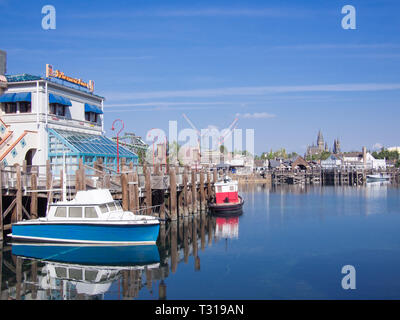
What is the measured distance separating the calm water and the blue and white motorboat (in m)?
0.97

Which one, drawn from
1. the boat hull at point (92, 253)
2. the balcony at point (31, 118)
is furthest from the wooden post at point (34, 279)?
the balcony at point (31, 118)

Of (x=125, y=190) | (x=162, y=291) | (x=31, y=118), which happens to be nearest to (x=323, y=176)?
(x=31, y=118)

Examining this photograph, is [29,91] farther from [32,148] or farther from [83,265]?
[83,265]

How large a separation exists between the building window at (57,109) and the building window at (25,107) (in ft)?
7.30

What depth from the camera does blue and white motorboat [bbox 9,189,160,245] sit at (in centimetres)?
2648

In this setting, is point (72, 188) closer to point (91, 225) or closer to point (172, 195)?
point (91, 225)

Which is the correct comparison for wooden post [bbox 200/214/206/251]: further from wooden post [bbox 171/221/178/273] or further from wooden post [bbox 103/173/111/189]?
wooden post [bbox 103/173/111/189]

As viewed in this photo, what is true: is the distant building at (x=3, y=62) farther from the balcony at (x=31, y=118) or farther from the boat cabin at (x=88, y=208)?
the boat cabin at (x=88, y=208)

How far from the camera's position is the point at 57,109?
45781 mm

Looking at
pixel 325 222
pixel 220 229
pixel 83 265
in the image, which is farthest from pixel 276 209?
pixel 83 265

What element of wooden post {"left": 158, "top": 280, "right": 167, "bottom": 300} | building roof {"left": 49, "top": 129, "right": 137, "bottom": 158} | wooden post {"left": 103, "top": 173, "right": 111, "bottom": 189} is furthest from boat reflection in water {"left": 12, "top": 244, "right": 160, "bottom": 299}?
building roof {"left": 49, "top": 129, "right": 137, "bottom": 158}

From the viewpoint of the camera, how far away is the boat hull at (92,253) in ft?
80.2
